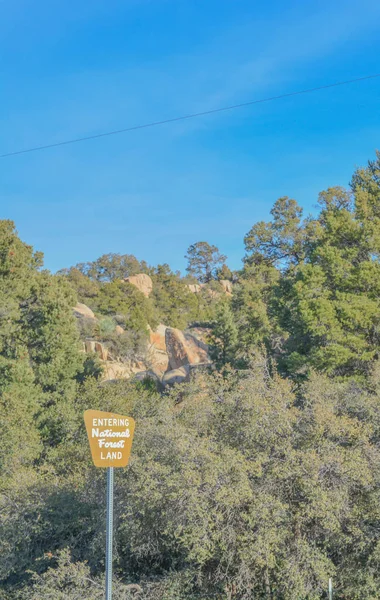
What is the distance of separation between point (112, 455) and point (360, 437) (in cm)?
493

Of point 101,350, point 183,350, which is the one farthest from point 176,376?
point 101,350

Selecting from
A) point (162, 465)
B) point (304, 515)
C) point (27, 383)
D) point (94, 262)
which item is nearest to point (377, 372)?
point (304, 515)

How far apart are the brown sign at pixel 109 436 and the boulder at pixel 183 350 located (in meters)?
29.4

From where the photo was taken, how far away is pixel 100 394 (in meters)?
20.0

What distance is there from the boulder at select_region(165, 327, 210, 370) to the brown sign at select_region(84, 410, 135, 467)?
29.4m

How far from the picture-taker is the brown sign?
19.2ft

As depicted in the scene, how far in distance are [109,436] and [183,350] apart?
30066 millimetres

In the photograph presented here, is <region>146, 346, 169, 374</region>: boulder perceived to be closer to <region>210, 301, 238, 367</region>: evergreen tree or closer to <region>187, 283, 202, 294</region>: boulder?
<region>210, 301, 238, 367</region>: evergreen tree

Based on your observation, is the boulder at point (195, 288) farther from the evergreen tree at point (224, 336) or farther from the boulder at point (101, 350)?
the evergreen tree at point (224, 336)

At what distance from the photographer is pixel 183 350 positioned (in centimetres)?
3591

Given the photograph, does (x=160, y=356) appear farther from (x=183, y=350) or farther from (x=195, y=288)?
(x=195, y=288)

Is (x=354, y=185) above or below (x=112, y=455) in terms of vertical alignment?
above

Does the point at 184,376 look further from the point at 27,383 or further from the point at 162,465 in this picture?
the point at 162,465

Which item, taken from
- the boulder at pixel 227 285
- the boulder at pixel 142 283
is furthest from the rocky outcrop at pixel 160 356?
the boulder at pixel 227 285
